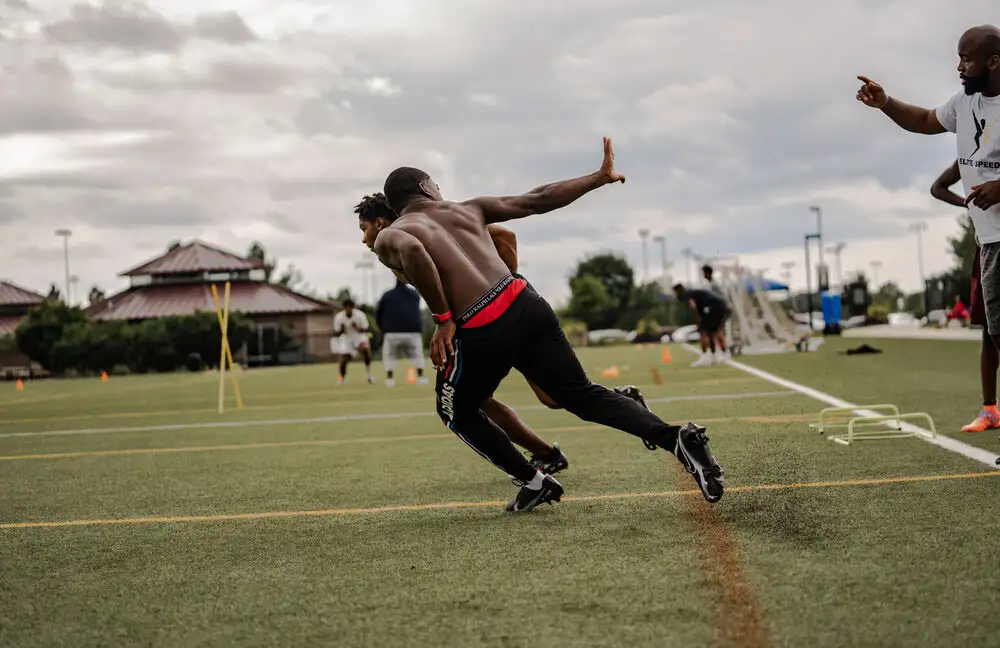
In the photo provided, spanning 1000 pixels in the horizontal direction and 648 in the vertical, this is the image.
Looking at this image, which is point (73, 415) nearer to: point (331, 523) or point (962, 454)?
point (331, 523)

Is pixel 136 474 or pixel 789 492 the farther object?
pixel 136 474

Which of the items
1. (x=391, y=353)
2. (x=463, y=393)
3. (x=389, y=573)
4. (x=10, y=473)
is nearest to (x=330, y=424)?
(x=10, y=473)

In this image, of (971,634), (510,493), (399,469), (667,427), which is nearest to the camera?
(971,634)

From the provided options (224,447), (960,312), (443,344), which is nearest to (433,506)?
(443,344)

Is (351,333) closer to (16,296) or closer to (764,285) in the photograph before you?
(764,285)

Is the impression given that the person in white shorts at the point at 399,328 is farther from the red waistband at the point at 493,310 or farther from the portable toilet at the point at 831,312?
the portable toilet at the point at 831,312

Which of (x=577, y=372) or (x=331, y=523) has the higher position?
(x=577, y=372)

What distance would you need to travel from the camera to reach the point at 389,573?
3.87 metres

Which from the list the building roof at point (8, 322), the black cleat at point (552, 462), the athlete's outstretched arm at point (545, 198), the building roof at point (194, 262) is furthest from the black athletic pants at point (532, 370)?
the building roof at point (8, 322)

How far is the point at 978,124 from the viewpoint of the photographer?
5.87 m

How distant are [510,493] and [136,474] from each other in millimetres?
3055

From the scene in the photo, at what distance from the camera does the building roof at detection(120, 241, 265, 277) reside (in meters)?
78.8

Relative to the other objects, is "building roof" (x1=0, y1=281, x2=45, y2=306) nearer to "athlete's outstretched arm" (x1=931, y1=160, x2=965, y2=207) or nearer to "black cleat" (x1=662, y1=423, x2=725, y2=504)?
"athlete's outstretched arm" (x1=931, y1=160, x2=965, y2=207)

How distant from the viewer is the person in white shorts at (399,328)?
2031 cm
